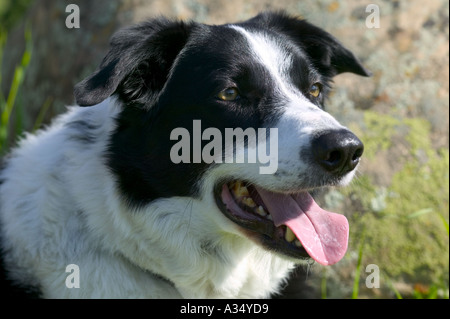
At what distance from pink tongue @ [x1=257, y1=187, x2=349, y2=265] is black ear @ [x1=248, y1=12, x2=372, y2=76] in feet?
2.74

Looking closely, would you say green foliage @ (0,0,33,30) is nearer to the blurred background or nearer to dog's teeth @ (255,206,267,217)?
the blurred background

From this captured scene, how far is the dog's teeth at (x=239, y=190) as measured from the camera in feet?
8.64

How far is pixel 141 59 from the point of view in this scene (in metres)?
2.57

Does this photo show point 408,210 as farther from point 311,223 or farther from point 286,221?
point 286,221

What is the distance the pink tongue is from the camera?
2475 mm

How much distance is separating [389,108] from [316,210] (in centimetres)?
154

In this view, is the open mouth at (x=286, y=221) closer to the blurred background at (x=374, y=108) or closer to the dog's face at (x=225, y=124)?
the dog's face at (x=225, y=124)

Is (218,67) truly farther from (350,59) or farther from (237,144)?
(350,59)

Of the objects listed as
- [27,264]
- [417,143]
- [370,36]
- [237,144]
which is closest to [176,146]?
[237,144]

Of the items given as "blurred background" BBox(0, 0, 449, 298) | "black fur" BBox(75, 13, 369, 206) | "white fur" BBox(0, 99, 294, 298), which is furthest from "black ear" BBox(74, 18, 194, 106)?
"blurred background" BBox(0, 0, 449, 298)

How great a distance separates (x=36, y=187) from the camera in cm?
282

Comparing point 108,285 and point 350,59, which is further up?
point 350,59
